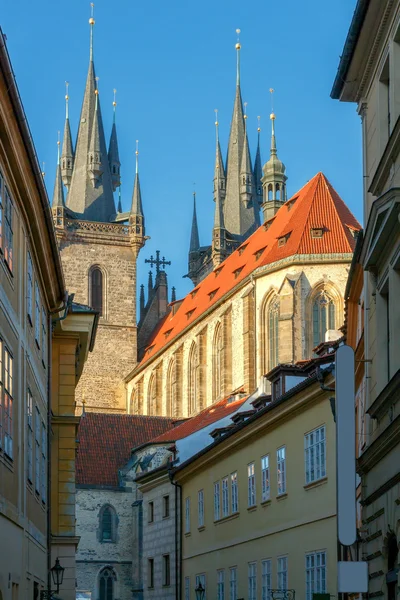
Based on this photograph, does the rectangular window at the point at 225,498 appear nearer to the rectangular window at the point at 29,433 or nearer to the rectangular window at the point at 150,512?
the rectangular window at the point at 150,512

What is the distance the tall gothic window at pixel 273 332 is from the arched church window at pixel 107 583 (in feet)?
39.9

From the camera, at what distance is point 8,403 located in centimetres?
→ 1530

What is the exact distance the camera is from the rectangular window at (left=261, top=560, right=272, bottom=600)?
94.0ft

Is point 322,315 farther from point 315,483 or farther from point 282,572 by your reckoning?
point 315,483

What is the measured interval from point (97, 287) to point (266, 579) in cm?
5797

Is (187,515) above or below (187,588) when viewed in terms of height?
above

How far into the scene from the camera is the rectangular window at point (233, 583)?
32.1m

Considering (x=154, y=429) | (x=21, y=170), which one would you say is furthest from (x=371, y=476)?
(x=154, y=429)

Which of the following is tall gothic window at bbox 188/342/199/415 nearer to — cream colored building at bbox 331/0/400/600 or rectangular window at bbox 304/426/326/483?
rectangular window at bbox 304/426/326/483

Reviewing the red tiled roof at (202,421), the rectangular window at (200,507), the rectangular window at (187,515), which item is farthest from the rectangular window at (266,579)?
the red tiled roof at (202,421)

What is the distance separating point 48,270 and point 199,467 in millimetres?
16564

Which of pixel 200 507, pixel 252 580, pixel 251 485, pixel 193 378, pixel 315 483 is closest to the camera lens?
pixel 315 483

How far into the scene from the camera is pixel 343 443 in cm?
1152

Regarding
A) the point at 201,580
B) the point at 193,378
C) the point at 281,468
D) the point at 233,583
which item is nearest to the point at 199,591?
the point at 201,580
